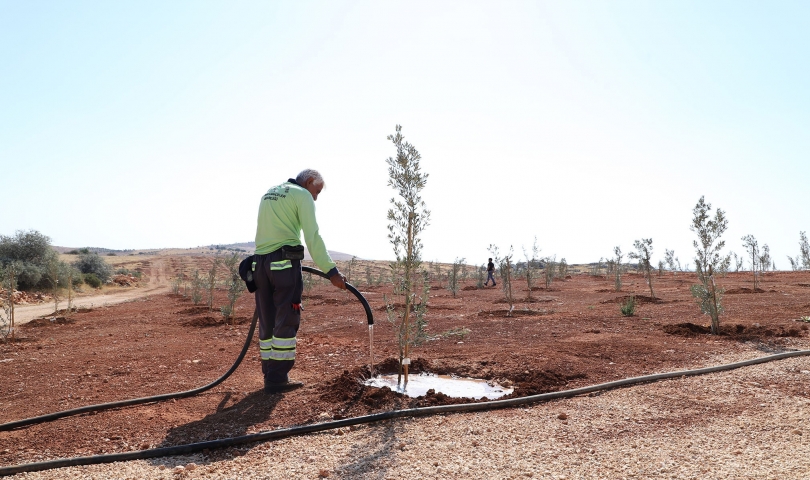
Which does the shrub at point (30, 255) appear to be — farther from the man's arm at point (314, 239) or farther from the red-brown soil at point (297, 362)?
the man's arm at point (314, 239)

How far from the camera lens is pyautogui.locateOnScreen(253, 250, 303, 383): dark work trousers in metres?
5.00

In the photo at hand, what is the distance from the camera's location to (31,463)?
11.5 feet

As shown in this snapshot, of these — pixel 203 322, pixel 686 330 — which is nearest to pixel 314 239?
pixel 686 330

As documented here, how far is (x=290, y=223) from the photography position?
203 inches

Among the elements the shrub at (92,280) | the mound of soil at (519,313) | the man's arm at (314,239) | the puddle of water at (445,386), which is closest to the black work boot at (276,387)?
the puddle of water at (445,386)

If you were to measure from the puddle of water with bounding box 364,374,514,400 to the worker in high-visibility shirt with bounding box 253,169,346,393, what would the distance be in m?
1.13

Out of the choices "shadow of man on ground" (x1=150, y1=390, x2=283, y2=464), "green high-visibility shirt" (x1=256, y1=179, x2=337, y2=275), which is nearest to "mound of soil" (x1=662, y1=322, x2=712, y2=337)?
"green high-visibility shirt" (x1=256, y1=179, x2=337, y2=275)

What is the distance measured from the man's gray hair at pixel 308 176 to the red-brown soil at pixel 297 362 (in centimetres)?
209

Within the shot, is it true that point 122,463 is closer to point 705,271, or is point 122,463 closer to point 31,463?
point 31,463

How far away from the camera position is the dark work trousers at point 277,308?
5.00 metres

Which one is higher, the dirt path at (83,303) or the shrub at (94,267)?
the shrub at (94,267)

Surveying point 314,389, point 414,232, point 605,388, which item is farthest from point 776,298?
point 314,389

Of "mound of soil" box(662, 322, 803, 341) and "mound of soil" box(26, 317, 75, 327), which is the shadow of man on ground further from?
"mound of soil" box(26, 317, 75, 327)

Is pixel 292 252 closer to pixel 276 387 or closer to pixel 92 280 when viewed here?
pixel 276 387
